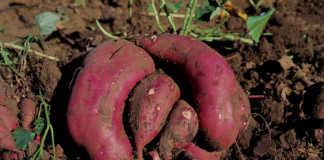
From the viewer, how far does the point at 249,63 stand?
202cm

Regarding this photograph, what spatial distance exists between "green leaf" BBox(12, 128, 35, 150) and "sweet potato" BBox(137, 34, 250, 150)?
80 cm

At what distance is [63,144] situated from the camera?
163cm

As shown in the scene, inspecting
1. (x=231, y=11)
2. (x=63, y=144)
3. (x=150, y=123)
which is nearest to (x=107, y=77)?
(x=150, y=123)

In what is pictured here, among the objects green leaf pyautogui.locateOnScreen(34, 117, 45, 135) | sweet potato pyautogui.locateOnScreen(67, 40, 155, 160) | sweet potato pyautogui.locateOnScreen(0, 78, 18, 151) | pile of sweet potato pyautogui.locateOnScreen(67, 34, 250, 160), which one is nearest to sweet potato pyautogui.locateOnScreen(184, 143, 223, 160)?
pile of sweet potato pyautogui.locateOnScreen(67, 34, 250, 160)

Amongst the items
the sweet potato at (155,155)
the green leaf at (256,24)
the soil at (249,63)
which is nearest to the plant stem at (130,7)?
the soil at (249,63)

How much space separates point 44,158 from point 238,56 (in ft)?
4.29

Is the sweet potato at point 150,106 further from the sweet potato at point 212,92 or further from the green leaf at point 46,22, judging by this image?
the green leaf at point 46,22

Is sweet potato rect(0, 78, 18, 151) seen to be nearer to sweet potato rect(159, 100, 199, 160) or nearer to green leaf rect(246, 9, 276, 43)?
sweet potato rect(159, 100, 199, 160)

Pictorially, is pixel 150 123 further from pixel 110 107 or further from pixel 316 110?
pixel 316 110

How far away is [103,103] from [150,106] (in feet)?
0.72

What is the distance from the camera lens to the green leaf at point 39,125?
63.4 inches

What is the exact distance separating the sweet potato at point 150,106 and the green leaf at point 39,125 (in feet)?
1.70

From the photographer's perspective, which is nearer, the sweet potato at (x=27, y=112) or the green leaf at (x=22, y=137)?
the green leaf at (x=22, y=137)

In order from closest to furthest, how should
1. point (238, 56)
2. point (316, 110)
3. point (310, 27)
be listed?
point (316, 110) < point (238, 56) < point (310, 27)
